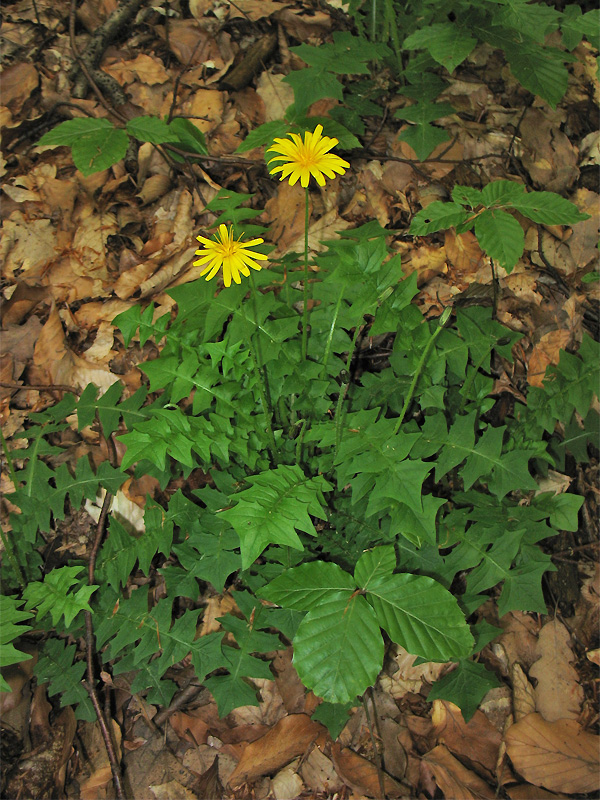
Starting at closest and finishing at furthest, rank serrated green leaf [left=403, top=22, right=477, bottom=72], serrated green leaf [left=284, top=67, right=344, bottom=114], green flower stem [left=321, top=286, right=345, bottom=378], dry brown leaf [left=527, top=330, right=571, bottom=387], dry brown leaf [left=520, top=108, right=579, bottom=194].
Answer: green flower stem [left=321, top=286, right=345, bottom=378] → serrated green leaf [left=403, top=22, right=477, bottom=72] → serrated green leaf [left=284, top=67, right=344, bottom=114] → dry brown leaf [left=527, top=330, right=571, bottom=387] → dry brown leaf [left=520, top=108, right=579, bottom=194]

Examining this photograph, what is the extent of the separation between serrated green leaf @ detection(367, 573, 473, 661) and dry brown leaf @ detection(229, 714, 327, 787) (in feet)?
2.47

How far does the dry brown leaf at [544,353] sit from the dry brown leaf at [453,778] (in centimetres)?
158

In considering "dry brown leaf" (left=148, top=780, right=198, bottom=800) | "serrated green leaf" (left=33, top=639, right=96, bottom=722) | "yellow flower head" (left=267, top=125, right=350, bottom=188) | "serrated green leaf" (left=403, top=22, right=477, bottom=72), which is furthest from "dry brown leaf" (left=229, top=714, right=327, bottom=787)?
"serrated green leaf" (left=403, top=22, right=477, bottom=72)

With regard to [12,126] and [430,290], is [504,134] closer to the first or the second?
[430,290]

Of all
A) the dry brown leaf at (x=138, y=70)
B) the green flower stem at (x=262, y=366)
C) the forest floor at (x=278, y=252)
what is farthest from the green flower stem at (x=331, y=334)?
the dry brown leaf at (x=138, y=70)

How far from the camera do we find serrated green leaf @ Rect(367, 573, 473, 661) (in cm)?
166

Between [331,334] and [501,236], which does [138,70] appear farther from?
[501,236]

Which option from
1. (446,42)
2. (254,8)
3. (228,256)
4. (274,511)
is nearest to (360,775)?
(274,511)

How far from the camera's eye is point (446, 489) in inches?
92.1

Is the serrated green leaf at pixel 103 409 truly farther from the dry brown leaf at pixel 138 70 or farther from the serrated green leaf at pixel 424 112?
the dry brown leaf at pixel 138 70

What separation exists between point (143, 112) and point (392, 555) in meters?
2.85

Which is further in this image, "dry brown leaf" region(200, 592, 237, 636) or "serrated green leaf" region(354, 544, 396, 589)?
"dry brown leaf" region(200, 592, 237, 636)

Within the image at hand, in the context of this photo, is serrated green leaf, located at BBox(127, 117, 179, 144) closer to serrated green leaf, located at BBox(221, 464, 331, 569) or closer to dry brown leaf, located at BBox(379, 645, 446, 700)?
serrated green leaf, located at BBox(221, 464, 331, 569)

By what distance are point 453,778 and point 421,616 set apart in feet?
2.85
